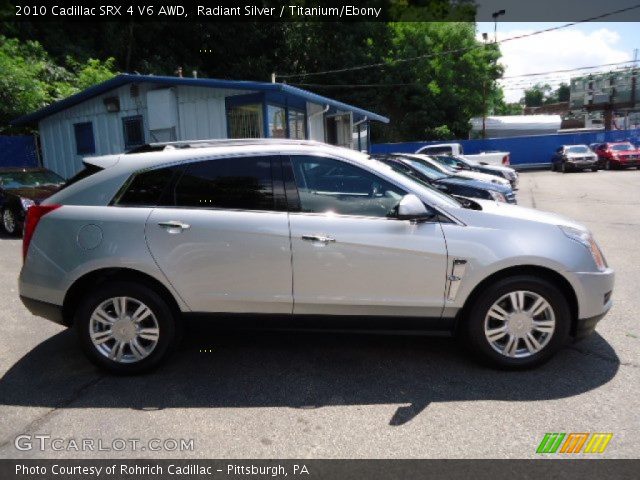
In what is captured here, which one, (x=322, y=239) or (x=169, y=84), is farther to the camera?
(x=169, y=84)

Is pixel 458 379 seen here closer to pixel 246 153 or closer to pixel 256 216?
pixel 256 216

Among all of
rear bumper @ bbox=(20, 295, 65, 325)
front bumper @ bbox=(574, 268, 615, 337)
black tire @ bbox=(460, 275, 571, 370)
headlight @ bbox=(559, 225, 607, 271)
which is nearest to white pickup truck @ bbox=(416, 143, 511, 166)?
headlight @ bbox=(559, 225, 607, 271)

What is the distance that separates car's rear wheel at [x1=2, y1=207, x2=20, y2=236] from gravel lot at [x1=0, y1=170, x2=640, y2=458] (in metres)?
6.78

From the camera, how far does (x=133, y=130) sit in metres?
14.6

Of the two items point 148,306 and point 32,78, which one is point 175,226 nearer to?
point 148,306

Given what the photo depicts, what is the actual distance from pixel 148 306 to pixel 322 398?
1472 mm

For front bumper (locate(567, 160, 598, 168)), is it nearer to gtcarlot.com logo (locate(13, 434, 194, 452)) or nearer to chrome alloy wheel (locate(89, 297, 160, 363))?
chrome alloy wheel (locate(89, 297, 160, 363))

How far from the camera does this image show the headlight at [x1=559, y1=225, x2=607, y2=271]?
3.88 meters

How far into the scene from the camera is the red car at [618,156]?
2752 cm

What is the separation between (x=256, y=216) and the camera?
386cm

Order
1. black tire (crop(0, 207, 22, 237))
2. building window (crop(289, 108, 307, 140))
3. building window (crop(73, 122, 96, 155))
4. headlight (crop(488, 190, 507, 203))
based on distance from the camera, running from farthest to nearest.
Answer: building window (crop(289, 108, 307, 140)), building window (crop(73, 122, 96, 155)), black tire (crop(0, 207, 22, 237)), headlight (crop(488, 190, 507, 203))

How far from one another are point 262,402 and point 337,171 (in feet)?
5.79

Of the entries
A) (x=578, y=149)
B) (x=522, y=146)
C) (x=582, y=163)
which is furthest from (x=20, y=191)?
(x=522, y=146)
